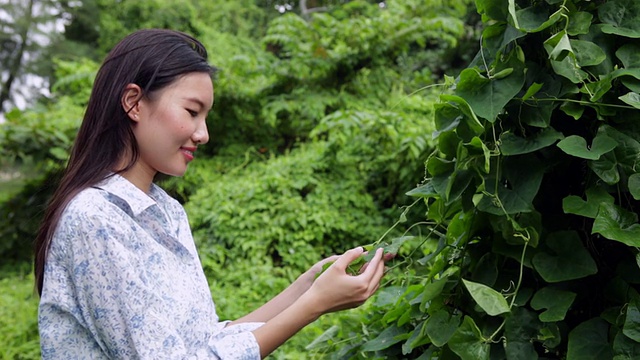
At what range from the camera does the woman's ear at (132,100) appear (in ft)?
4.10

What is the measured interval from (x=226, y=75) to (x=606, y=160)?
5.07 metres

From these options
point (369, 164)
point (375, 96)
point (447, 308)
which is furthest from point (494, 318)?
point (375, 96)

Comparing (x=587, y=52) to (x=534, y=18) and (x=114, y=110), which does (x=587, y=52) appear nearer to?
(x=534, y=18)

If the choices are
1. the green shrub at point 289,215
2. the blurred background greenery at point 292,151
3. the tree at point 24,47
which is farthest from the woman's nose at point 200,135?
the tree at point 24,47

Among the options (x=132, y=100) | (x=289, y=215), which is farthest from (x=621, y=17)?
(x=289, y=215)

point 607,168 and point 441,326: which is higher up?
point 607,168

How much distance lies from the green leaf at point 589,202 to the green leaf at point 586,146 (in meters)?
0.07

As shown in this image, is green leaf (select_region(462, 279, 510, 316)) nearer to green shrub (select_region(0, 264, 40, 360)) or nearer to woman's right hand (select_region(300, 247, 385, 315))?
woman's right hand (select_region(300, 247, 385, 315))

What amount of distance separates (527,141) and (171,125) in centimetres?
68

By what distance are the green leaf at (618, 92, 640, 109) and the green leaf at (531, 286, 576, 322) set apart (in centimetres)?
31

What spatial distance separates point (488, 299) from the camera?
932mm

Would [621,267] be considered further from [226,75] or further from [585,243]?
[226,75]

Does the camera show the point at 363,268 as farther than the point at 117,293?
Yes

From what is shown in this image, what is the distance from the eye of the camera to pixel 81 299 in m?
1.08
